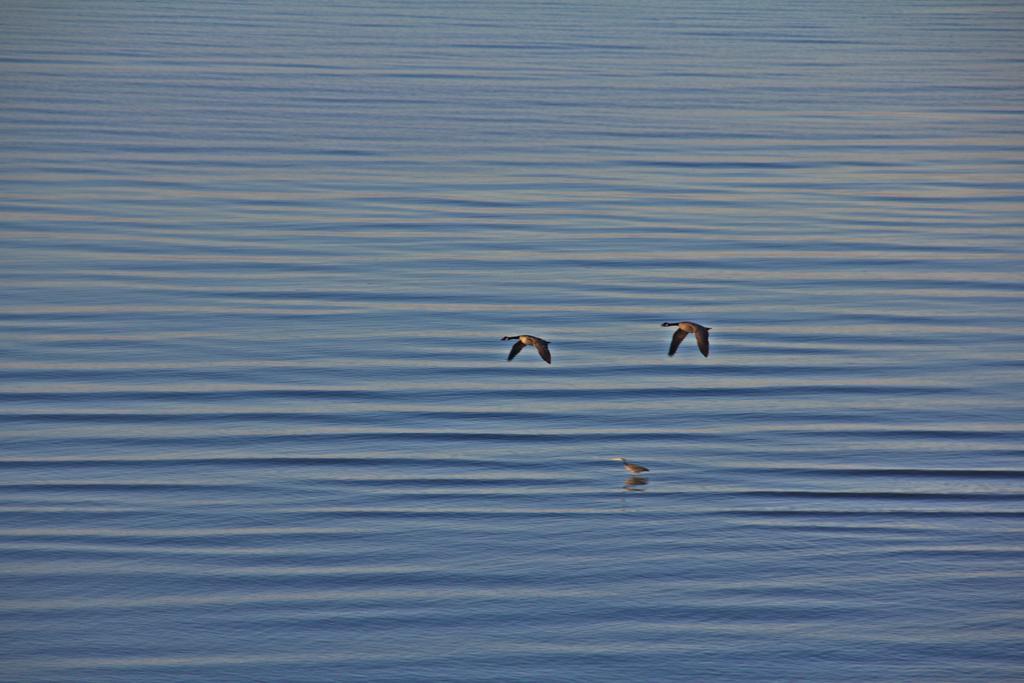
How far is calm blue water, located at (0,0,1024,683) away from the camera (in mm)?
20797

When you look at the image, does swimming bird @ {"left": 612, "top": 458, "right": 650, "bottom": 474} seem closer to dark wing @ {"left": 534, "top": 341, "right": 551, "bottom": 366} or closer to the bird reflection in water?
the bird reflection in water

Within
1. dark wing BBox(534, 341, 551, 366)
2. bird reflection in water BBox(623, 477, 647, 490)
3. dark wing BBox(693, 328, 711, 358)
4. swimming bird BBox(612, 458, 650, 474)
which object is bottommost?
bird reflection in water BBox(623, 477, 647, 490)

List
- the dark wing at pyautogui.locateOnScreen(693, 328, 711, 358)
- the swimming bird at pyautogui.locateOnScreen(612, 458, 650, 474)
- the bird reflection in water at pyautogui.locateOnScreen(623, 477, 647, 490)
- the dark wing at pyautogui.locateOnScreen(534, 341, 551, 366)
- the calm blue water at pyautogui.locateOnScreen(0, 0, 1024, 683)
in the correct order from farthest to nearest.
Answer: the swimming bird at pyautogui.locateOnScreen(612, 458, 650, 474), the bird reflection in water at pyautogui.locateOnScreen(623, 477, 647, 490), the dark wing at pyautogui.locateOnScreen(693, 328, 711, 358), the dark wing at pyautogui.locateOnScreen(534, 341, 551, 366), the calm blue water at pyautogui.locateOnScreen(0, 0, 1024, 683)

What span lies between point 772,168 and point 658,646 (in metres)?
28.4

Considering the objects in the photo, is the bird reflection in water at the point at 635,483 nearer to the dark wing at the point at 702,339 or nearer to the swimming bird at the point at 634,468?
the swimming bird at the point at 634,468

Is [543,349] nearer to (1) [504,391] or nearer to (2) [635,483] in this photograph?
(2) [635,483]

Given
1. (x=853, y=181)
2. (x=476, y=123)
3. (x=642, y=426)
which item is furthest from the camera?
(x=476, y=123)

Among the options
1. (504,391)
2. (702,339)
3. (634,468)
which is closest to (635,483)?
(634,468)

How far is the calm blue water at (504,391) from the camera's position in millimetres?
20797

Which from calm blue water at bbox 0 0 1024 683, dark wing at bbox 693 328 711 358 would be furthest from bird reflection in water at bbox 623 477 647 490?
dark wing at bbox 693 328 711 358

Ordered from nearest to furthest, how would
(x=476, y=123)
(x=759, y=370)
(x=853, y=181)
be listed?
(x=759, y=370) < (x=853, y=181) < (x=476, y=123)

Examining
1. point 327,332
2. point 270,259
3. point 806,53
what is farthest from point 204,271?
point 806,53

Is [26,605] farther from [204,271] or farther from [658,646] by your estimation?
[204,271]

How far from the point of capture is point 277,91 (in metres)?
57.9
